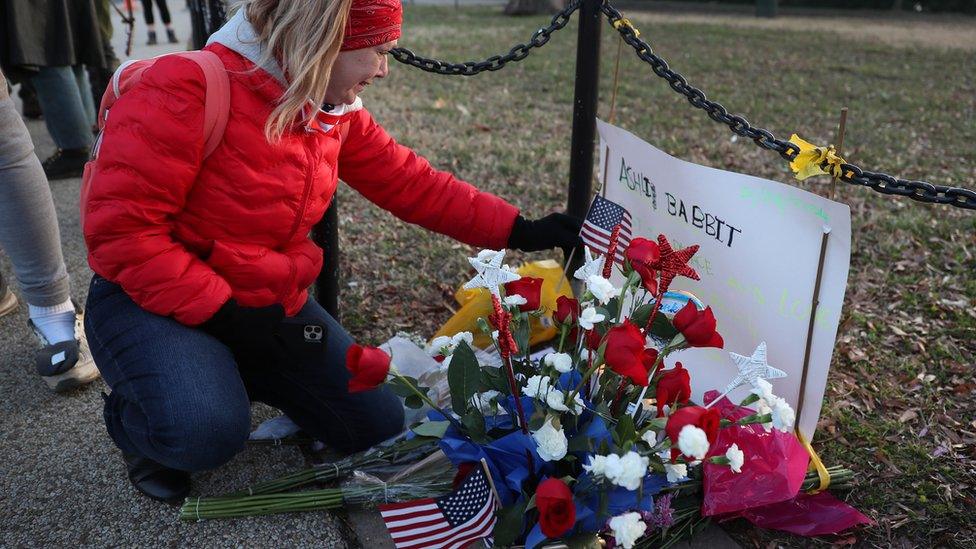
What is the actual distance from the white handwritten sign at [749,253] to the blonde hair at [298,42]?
1.06m

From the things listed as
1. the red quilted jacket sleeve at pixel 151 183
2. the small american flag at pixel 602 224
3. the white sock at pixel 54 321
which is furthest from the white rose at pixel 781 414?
the white sock at pixel 54 321

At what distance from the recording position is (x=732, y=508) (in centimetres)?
212

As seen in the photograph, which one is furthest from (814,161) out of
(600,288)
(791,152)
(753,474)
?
(753,474)

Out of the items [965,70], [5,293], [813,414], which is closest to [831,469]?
[813,414]

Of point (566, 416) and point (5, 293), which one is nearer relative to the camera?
point (566, 416)

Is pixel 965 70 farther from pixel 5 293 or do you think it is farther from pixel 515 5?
pixel 5 293

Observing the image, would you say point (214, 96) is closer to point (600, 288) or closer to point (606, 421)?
point (600, 288)

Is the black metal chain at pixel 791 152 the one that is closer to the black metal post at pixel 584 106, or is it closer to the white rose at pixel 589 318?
the black metal post at pixel 584 106

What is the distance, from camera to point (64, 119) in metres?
4.43

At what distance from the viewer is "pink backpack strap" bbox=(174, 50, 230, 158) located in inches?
78.9

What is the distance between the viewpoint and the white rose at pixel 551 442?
1.79m

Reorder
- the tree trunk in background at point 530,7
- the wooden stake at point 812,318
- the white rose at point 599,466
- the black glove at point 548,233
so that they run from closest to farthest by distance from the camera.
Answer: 1. the white rose at point 599,466
2. the wooden stake at point 812,318
3. the black glove at point 548,233
4. the tree trunk in background at point 530,7

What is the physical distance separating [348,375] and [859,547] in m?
1.46

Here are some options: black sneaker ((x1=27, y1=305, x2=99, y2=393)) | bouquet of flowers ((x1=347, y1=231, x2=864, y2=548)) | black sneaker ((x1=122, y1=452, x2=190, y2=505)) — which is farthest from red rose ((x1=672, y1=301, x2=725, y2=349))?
black sneaker ((x1=27, y1=305, x2=99, y2=393))
